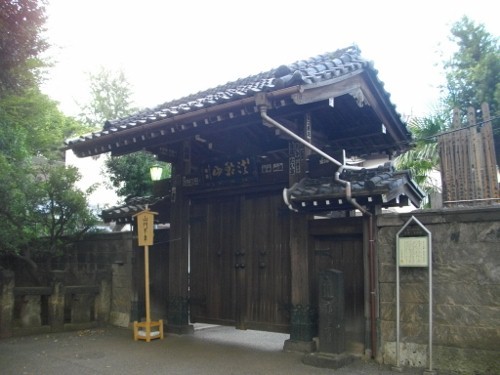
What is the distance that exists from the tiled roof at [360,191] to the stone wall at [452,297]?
447 millimetres

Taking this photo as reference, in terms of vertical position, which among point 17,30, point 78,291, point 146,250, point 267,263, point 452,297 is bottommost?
→ point 78,291

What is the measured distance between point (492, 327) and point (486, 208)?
1.53 meters

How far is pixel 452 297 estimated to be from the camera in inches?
240

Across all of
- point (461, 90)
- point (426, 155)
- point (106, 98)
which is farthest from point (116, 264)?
point (106, 98)

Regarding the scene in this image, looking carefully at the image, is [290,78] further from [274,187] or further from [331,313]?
[331,313]

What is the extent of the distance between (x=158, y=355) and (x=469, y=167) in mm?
6099

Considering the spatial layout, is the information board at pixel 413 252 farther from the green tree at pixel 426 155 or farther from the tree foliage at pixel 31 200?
the tree foliage at pixel 31 200

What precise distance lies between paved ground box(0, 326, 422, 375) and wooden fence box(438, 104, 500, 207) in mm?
3150

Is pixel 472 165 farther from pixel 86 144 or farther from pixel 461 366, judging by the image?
pixel 86 144

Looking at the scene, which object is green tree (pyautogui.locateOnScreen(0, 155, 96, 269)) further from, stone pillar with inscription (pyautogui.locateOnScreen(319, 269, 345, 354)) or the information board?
the information board

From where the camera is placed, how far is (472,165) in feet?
25.1

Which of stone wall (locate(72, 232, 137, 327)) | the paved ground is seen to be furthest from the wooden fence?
stone wall (locate(72, 232, 137, 327))

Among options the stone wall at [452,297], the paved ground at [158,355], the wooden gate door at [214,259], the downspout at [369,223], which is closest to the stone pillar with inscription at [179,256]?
the wooden gate door at [214,259]

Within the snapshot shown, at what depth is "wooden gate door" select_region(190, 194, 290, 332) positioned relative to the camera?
7871 mm
